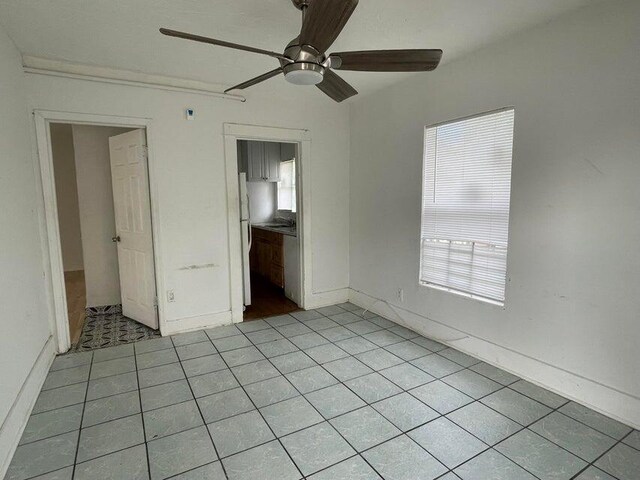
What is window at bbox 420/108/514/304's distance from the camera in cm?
259

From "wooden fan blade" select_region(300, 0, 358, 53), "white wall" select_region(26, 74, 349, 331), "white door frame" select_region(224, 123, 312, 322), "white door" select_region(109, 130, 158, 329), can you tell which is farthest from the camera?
"white door frame" select_region(224, 123, 312, 322)

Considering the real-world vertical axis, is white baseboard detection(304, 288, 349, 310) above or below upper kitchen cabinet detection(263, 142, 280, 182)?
below

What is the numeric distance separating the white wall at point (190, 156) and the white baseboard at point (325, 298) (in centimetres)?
102

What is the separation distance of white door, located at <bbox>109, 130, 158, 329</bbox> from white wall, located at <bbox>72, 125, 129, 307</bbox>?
0.48m

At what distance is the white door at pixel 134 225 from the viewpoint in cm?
330

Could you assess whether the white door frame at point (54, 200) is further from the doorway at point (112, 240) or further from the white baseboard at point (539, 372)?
the white baseboard at point (539, 372)

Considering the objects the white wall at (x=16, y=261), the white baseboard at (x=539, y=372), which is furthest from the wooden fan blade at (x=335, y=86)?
the white baseboard at (x=539, y=372)

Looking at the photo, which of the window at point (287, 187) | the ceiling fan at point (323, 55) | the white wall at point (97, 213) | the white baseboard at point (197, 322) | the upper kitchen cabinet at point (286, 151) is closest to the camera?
the ceiling fan at point (323, 55)

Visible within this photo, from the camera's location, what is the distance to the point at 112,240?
4.14 meters

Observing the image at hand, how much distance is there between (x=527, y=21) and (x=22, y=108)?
3.68m

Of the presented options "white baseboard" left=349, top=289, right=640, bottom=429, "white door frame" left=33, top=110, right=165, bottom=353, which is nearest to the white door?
"white door frame" left=33, top=110, right=165, bottom=353

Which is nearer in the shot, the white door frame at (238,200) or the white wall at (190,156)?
Answer: the white wall at (190,156)

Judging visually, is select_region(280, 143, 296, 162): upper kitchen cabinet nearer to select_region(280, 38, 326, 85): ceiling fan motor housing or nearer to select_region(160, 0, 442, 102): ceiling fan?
select_region(160, 0, 442, 102): ceiling fan

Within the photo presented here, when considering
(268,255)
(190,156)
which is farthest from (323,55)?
(268,255)
